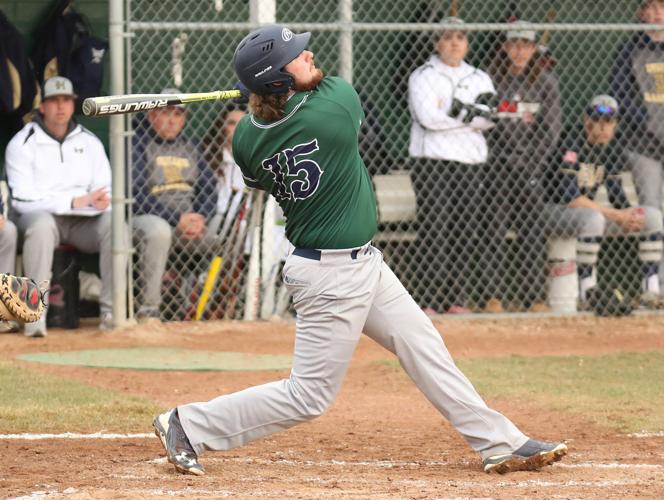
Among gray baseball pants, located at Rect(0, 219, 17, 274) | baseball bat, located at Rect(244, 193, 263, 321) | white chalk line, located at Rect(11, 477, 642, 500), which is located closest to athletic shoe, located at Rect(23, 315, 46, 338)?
gray baseball pants, located at Rect(0, 219, 17, 274)

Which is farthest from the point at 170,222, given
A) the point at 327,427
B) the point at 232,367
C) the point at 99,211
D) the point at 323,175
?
the point at 323,175

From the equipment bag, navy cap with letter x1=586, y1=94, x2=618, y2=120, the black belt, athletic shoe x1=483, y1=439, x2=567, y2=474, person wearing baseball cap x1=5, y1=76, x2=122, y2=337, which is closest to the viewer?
the black belt

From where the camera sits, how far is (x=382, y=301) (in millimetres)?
5094

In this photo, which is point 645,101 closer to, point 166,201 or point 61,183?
point 166,201

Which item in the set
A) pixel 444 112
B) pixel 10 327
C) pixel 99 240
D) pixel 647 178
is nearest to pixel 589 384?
pixel 444 112

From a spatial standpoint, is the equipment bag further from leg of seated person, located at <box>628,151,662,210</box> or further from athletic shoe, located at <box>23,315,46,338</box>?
leg of seated person, located at <box>628,151,662,210</box>

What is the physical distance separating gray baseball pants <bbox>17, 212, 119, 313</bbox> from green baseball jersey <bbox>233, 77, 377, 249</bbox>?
4448 millimetres

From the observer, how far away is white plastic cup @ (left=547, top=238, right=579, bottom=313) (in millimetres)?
10375

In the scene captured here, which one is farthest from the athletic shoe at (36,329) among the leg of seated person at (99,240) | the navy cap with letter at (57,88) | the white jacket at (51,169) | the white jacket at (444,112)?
the white jacket at (444,112)

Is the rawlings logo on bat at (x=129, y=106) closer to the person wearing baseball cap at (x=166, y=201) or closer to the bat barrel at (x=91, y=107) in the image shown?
the bat barrel at (x=91, y=107)

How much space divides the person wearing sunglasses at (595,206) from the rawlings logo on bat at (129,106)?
556cm

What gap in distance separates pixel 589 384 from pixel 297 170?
3522 millimetres

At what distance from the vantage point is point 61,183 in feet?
31.0

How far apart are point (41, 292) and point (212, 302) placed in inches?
176
